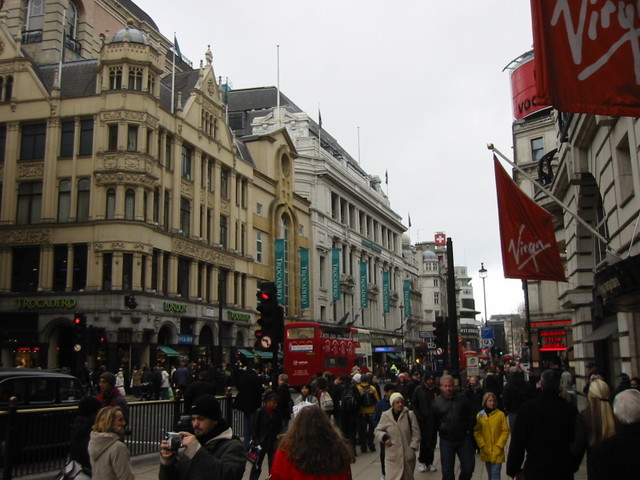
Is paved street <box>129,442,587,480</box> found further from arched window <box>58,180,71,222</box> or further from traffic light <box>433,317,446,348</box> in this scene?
arched window <box>58,180,71,222</box>

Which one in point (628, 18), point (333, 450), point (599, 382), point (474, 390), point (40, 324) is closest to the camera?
point (333, 450)

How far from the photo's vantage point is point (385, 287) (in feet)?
288

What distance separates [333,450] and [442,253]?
506 ft

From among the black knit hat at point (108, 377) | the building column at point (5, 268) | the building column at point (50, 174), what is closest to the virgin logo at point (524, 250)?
the black knit hat at point (108, 377)

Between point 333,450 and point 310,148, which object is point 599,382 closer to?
point 333,450

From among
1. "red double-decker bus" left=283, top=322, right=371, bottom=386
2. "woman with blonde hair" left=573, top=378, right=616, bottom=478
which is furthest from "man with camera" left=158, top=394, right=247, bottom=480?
"red double-decker bus" left=283, top=322, right=371, bottom=386

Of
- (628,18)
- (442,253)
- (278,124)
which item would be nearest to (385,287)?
(278,124)

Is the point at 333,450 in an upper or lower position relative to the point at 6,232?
lower

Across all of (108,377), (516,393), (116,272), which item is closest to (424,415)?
(516,393)

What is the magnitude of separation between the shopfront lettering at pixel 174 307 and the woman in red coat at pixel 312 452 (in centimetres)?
3540

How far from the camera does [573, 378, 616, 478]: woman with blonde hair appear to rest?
6203 mm

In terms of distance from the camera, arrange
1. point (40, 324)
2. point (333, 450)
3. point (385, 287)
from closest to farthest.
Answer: point (333, 450) → point (40, 324) → point (385, 287)

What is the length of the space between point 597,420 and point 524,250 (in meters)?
8.92

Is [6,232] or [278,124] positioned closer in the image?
[6,232]
